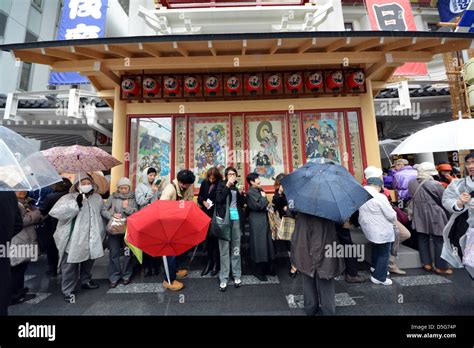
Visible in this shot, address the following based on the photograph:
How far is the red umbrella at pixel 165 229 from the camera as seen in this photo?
3236 mm

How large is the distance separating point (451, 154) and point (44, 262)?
19.8 meters

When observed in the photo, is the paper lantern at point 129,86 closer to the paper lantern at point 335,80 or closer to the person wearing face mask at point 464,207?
the paper lantern at point 335,80

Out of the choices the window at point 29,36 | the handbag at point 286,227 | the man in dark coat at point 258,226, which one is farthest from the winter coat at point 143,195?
the window at point 29,36

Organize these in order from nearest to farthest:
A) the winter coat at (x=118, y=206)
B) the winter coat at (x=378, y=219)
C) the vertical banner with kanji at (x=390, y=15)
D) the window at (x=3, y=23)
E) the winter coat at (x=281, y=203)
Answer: the winter coat at (x=378, y=219)
the winter coat at (x=118, y=206)
the winter coat at (x=281, y=203)
the vertical banner with kanji at (x=390, y=15)
the window at (x=3, y=23)

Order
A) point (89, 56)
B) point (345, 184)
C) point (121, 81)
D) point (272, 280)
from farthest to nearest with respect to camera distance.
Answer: point (121, 81)
point (89, 56)
point (272, 280)
point (345, 184)

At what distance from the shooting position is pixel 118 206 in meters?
4.52

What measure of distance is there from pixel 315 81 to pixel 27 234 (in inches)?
310

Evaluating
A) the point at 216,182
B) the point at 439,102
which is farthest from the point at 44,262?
the point at 439,102

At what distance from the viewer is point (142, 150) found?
6.75 meters

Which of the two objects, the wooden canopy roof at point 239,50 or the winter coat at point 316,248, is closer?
the winter coat at point 316,248

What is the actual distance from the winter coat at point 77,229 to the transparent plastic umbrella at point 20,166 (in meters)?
1.38

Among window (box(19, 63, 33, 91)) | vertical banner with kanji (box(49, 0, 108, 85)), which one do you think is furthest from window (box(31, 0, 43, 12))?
vertical banner with kanji (box(49, 0, 108, 85))

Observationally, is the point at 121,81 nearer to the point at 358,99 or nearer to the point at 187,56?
the point at 187,56

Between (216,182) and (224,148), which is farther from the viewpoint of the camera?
(224,148)
